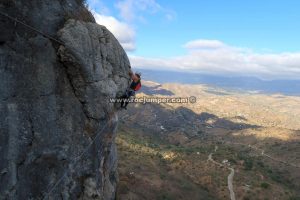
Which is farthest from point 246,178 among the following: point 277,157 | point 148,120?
point 148,120

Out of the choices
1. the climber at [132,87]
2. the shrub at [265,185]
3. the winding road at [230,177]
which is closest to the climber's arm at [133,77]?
the climber at [132,87]

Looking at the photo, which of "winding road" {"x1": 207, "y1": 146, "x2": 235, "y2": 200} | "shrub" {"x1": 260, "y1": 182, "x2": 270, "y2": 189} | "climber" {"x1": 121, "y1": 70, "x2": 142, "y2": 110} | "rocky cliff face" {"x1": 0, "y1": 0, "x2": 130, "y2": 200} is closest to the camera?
"rocky cliff face" {"x1": 0, "y1": 0, "x2": 130, "y2": 200}

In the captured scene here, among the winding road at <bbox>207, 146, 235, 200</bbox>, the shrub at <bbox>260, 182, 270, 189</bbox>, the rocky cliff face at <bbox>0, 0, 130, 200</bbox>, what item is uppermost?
the rocky cliff face at <bbox>0, 0, 130, 200</bbox>

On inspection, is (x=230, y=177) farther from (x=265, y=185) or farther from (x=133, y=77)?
(x=133, y=77)

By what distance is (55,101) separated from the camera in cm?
1606

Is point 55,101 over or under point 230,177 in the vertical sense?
over

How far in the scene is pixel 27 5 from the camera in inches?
586

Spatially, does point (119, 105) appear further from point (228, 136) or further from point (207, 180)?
point (228, 136)

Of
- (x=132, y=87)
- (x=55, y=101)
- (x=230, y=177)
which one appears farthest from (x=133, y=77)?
(x=230, y=177)

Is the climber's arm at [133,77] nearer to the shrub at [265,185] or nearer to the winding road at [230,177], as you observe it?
the winding road at [230,177]

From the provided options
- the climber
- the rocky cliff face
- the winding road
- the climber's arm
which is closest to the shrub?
the winding road

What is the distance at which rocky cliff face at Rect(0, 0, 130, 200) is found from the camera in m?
13.8

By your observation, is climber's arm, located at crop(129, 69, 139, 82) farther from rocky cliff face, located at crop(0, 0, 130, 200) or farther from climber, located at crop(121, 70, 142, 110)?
rocky cliff face, located at crop(0, 0, 130, 200)

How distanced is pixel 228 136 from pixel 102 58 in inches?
4479
